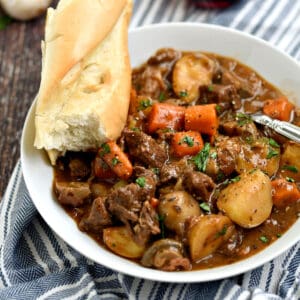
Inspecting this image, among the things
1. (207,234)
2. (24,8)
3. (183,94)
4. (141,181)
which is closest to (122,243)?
(141,181)

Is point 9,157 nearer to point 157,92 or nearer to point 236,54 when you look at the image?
point 157,92

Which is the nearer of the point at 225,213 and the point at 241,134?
the point at 225,213

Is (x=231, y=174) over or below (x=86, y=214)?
over

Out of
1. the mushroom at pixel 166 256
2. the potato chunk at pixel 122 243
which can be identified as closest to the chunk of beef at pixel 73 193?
the potato chunk at pixel 122 243

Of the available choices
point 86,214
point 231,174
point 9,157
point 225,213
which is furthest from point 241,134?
point 9,157

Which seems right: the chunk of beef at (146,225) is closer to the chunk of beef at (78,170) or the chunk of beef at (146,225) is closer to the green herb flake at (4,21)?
the chunk of beef at (78,170)

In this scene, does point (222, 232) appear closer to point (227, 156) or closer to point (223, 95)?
point (227, 156)

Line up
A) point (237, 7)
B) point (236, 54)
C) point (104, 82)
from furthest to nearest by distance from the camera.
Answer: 1. point (237, 7)
2. point (236, 54)
3. point (104, 82)
